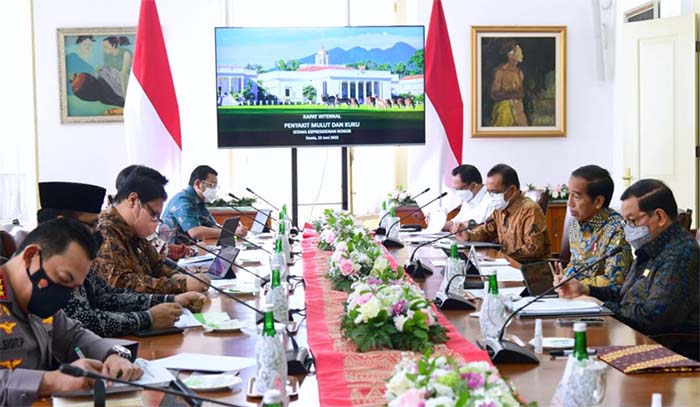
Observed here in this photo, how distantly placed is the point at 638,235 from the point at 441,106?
4.83m

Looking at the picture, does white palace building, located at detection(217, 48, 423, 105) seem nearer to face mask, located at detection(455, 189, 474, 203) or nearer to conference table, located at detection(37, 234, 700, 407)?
face mask, located at detection(455, 189, 474, 203)

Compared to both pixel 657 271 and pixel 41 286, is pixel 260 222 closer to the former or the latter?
pixel 657 271

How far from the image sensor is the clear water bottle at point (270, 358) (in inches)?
77.6

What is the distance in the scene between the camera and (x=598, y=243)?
3.78 metres

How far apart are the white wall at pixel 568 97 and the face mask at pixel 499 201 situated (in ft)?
10.0

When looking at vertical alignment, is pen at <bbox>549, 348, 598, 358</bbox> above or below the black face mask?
below

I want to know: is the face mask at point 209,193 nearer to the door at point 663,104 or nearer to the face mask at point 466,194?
the face mask at point 466,194

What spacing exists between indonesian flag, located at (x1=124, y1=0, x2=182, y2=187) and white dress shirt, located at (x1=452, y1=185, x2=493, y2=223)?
224 cm

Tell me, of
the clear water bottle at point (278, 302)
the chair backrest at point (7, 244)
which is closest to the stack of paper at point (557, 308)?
the clear water bottle at point (278, 302)

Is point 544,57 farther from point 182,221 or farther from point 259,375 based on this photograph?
point 259,375

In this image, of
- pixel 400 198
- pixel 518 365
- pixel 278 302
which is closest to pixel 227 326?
pixel 278 302

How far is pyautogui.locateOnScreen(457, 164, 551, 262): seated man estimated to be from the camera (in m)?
5.05

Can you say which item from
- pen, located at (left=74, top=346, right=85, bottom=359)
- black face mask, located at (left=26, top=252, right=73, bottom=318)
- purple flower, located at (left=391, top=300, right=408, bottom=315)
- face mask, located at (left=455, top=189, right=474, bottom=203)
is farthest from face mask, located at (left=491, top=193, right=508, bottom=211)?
black face mask, located at (left=26, top=252, right=73, bottom=318)

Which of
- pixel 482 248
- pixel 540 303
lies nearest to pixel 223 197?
pixel 482 248
